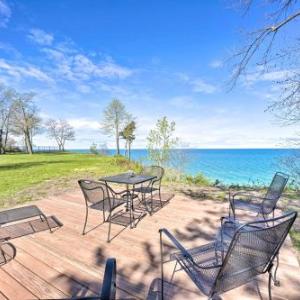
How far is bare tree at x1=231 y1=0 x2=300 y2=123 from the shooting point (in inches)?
171

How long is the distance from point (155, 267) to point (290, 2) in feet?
17.1

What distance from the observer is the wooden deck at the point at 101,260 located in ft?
5.95

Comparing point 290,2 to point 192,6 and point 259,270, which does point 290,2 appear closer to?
point 192,6

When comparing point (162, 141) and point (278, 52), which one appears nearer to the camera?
point (278, 52)

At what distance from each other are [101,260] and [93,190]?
2.97 feet

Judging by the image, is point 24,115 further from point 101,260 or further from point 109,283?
point 109,283

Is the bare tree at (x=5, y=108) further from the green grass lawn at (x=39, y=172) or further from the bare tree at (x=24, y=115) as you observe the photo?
the green grass lawn at (x=39, y=172)

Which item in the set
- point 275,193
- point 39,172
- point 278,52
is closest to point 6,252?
point 275,193

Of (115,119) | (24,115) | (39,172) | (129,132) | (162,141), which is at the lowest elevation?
(39,172)

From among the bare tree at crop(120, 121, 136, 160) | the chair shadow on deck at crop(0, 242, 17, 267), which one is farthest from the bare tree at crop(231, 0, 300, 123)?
the bare tree at crop(120, 121, 136, 160)

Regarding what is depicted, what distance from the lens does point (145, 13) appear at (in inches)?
297

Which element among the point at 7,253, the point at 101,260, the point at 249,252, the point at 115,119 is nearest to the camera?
the point at 249,252

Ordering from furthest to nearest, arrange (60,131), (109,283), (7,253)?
(60,131) → (7,253) → (109,283)

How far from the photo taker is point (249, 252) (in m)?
1.37
